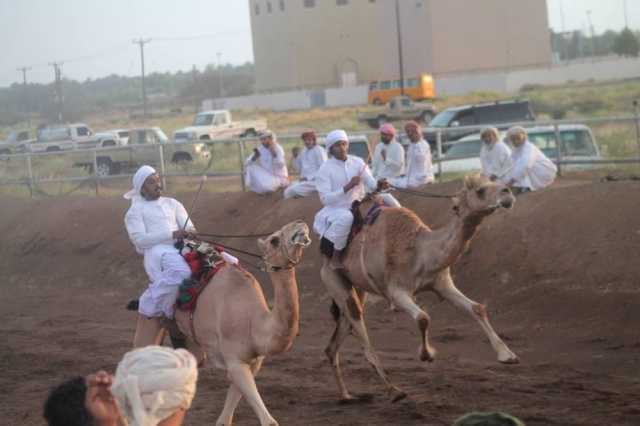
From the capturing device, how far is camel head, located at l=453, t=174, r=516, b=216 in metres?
10.7

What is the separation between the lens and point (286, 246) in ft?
28.9

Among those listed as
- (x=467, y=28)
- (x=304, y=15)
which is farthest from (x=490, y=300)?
(x=304, y=15)

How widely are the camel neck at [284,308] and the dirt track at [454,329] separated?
151 centimetres

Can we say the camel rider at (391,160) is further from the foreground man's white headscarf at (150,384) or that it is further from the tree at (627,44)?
the tree at (627,44)

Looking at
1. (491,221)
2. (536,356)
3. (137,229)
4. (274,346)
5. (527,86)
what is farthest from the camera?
(527,86)

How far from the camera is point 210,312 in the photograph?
31.3 ft

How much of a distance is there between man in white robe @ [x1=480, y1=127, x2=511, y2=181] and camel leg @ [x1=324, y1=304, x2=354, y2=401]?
6.96 m

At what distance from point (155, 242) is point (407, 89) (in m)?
62.5

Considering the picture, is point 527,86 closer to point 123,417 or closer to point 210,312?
point 210,312

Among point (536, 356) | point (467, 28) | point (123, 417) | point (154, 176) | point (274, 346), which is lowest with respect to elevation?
point (536, 356)

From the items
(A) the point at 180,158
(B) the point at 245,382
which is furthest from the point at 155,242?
(A) the point at 180,158

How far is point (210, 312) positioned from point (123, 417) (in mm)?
5041

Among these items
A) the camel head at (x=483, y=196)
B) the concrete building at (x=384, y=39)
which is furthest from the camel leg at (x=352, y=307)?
the concrete building at (x=384, y=39)

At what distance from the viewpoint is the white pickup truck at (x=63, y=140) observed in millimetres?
48250
